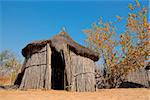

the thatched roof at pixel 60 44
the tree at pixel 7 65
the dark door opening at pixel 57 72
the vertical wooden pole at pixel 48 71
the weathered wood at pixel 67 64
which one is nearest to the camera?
the vertical wooden pole at pixel 48 71

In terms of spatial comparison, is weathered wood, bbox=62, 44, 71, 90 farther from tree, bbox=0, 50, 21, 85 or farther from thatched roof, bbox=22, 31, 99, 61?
tree, bbox=0, 50, 21, 85

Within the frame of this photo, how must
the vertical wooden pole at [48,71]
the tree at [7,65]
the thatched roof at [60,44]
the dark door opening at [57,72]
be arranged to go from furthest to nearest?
the tree at [7,65]
the dark door opening at [57,72]
the thatched roof at [60,44]
the vertical wooden pole at [48,71]

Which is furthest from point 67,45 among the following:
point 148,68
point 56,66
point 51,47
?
point 148,68

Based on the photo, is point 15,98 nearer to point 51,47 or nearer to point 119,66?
point 51,47

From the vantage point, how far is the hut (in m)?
13.2

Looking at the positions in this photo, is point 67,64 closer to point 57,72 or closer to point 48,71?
point 48,71

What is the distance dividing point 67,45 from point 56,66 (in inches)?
155

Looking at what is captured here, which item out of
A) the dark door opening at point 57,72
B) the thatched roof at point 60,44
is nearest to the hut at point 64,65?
the thatched roof at point 60,44

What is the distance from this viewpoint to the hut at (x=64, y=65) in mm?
13188

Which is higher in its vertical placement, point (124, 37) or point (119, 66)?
point (124, 37)

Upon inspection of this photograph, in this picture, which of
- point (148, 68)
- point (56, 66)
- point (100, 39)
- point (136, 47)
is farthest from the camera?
point (148, 68)

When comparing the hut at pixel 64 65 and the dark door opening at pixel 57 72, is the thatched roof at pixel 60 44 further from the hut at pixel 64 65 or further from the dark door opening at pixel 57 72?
the dark door opening at pixel 57 72

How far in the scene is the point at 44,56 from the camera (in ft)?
45.5

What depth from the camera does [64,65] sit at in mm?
14195
